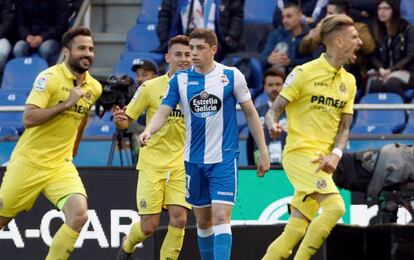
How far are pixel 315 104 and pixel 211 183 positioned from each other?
1160 millimetres

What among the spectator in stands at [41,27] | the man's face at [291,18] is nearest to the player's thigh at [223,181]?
the man's face at [291,18]

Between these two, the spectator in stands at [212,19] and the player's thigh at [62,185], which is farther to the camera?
the spectator in stands at [212,19]

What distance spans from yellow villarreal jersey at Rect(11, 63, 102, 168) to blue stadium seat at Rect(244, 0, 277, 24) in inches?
262

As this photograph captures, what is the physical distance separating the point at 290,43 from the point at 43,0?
3.88m

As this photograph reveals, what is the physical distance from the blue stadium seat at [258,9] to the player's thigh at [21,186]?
276 inches

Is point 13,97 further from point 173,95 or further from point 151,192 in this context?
point 173,95

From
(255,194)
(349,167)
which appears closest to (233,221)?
(255,194)

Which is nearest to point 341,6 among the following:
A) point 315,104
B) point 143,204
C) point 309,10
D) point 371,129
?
point 309,10

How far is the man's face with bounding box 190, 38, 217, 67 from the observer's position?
1200 cm

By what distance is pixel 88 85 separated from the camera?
1285cm

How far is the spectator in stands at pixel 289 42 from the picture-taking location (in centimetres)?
1730

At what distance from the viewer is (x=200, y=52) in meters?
12.0

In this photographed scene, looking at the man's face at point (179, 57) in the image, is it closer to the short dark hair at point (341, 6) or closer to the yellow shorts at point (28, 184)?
the yellow shorts at point (28, 184)

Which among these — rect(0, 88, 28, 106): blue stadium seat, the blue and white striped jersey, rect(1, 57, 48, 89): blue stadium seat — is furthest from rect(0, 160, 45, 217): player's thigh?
rect(1, 57, 48, 89): blue stadium seat
